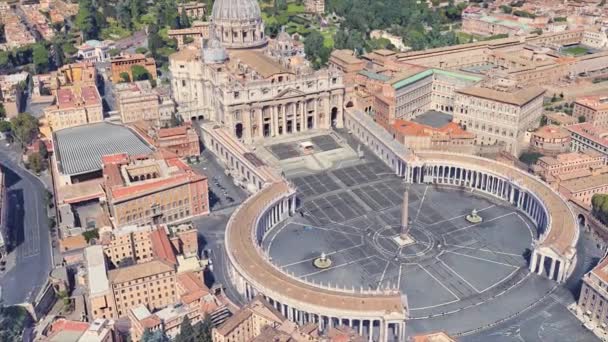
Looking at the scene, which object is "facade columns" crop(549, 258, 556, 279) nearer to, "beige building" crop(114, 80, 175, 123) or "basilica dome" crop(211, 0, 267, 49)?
"beige building" crop(114, 80, 175, 123)

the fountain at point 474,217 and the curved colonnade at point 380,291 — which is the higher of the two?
the curved colonnade at point 380,291

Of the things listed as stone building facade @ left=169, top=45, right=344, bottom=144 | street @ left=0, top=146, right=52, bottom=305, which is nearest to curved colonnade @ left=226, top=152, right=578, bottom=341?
stone building facade @ left=169, top=45, right=344, bottom=144

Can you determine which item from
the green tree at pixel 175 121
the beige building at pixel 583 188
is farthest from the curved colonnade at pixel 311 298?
the green tree at pixel 175 121

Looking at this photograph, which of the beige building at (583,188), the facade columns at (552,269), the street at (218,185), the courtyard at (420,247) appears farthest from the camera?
the street at (218,185)

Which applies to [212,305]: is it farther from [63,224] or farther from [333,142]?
[333,142]

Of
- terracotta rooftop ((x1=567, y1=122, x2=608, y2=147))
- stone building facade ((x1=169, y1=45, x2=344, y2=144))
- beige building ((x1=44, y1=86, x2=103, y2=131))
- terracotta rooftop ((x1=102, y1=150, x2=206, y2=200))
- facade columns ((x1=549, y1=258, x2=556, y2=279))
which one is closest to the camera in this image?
facade columns ((x1=549, y1=258, x2=556, y2=279))

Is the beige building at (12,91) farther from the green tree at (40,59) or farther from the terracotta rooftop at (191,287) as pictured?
the terracotta rooftop at (191,287)

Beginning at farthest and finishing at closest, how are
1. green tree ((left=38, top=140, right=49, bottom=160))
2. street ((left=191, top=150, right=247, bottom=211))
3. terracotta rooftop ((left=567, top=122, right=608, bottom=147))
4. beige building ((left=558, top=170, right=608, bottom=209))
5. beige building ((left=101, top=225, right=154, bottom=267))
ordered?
green tree ((left=38, top=140, right=49, bottom=160)) < terracotta rooftop ((left=567, top=122, right=608, bottom=147)) < street ((left=191, top=150, right=247, bottom=211)) < beige building ((left=558, top=170, right=608, bottom=209)) < beige building ((left=101, top=225, right=154, bottom=267))

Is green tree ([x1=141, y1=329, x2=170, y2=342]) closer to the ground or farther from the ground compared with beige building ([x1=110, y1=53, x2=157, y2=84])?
closer to the ground
